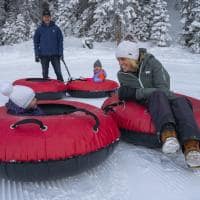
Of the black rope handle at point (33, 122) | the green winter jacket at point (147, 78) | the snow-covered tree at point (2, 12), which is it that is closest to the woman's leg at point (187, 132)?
the green winter jacket at point (147, 78)

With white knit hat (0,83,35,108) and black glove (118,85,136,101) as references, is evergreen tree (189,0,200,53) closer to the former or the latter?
black glove (118,85,136,101)

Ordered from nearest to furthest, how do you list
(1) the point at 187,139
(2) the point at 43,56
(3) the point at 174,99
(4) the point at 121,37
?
(1) the point at 187,139 < (3) the point at 174,99 < (2) the point at 43,56 < (4) the point at 121,37

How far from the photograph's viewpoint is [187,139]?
131 inches

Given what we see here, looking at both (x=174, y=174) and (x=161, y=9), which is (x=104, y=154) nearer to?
(x=174, y=174)

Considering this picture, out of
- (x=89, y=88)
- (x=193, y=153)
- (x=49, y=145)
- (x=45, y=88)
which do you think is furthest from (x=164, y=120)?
(x=89, y=88)

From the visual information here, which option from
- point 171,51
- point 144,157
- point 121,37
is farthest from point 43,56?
point 121,37

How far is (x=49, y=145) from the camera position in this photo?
314cm

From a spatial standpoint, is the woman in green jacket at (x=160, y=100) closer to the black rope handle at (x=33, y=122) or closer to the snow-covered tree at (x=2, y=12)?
the black rope handle at (x=33, y=122)

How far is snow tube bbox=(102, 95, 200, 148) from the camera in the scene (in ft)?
13.0

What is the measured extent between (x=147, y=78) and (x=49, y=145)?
1500mm

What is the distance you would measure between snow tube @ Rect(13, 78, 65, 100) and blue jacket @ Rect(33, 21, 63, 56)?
3.70ft

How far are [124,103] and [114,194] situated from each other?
1429 mm

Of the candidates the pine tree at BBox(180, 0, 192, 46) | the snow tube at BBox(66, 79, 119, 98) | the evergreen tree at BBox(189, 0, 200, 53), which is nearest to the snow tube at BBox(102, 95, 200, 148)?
the snow tube at BBox(66, 79, 119, 98)

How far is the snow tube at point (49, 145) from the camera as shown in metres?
3.09
